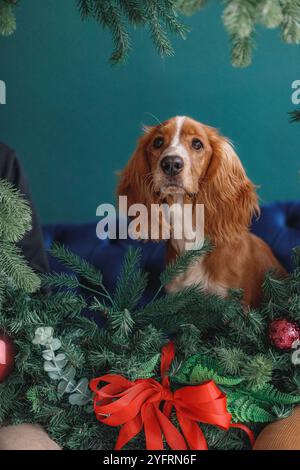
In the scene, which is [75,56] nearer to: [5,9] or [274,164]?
[5,9]

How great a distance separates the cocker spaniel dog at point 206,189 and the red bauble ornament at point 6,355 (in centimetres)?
30

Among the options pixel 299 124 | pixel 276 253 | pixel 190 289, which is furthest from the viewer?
pixel 276 253

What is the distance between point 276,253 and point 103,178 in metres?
0.40

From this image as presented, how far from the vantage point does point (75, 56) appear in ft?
3.67

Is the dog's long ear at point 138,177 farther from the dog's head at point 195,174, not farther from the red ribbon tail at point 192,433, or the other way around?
the red ribbon tail at point 192,433

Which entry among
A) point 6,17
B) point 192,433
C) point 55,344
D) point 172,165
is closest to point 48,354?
point 55,344

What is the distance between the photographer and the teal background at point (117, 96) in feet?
3.59

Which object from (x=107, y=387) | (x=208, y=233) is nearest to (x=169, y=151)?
(x=208, y=233)

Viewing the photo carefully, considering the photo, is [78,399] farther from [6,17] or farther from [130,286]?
[6,17]

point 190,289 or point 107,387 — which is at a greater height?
point 190,289

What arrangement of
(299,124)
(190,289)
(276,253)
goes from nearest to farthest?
(190,289), (299,124), (276,253)

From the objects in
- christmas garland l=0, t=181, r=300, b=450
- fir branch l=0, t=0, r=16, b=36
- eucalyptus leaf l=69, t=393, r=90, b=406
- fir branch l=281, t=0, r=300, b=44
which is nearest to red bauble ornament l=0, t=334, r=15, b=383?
christmas garland l=0, t=181, r=300, b=450

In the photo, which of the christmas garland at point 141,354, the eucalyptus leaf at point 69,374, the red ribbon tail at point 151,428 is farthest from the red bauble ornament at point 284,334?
the eucalyptus leaf at point 69,374

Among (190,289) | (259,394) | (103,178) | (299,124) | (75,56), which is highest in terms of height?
(75,56)
